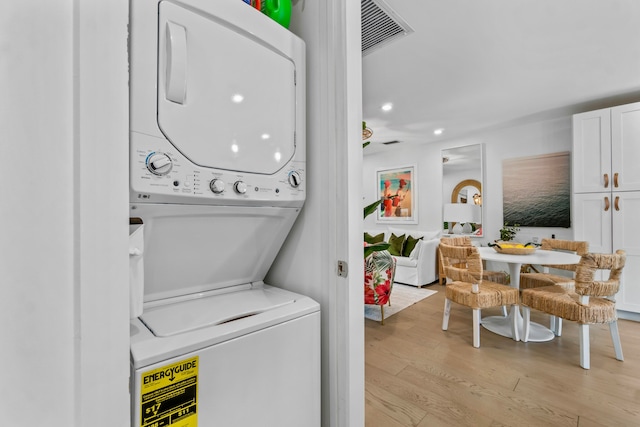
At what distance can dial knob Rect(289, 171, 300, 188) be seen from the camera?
96 centimetres

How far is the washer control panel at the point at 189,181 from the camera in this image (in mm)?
658

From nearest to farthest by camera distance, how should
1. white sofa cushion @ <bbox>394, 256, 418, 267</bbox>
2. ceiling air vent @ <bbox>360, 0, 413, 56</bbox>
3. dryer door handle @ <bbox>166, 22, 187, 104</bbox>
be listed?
dryer door handle @ <bbox>166, 22, 187, 104</bbox> → ceiling air vent @ <bbox>360, 0, 413, 56</bbox> → white sofa cushion @ <bbox>394, 256, 418, 267</bbox>

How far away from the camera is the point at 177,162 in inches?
28.1

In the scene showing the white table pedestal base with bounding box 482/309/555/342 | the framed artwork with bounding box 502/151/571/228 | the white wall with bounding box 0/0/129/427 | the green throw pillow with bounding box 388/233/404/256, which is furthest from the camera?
the green throw pillow with bounding box 388/233/404/256

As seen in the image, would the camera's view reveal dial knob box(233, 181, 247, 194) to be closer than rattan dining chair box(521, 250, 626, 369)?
Yes

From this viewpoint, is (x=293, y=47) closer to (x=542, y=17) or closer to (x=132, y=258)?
(x=132, y=258)

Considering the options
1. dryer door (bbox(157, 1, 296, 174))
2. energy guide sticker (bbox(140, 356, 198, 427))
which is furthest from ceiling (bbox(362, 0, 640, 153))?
energy guide sticker (bbox(140, 356, 198, 427))

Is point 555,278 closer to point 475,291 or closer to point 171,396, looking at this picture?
point 475,291

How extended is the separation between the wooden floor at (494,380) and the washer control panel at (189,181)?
1.45 meters

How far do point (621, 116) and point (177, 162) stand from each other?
14.9ft

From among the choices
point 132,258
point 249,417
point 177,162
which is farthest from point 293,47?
point 249,417

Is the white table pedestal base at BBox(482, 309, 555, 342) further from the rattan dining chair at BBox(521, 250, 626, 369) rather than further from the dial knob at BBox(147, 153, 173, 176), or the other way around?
the dial knob at BBox(147, 153, 173, 176)

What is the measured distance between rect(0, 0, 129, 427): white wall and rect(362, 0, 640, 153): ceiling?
2.00 meters

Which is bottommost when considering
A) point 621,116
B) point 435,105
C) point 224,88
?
point 224,88
